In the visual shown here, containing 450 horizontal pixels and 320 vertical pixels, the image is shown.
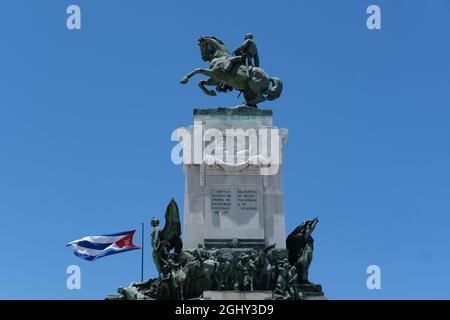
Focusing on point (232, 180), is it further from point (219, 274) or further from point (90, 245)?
point (90, 245)

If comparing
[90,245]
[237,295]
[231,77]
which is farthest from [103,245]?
[231,77]

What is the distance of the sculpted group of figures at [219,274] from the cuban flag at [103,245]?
2816 mm

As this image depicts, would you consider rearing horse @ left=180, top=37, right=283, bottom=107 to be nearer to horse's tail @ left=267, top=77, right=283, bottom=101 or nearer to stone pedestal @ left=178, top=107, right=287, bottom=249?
horse's tail @ left=267, top=77, right=283, bottom=101

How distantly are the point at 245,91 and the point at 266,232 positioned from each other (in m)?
6.63

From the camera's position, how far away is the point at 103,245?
3500cm

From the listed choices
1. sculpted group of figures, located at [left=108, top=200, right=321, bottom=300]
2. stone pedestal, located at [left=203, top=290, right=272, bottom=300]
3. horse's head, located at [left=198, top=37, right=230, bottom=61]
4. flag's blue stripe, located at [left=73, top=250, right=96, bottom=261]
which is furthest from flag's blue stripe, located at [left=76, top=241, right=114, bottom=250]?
horse's head, located at [left=198, top=37, right=230, bottom=61]

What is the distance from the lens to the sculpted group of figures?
1227 inches

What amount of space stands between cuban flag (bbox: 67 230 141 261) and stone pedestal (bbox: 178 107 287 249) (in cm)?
343

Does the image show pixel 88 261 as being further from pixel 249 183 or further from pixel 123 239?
pixel 249 183

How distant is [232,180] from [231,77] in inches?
192

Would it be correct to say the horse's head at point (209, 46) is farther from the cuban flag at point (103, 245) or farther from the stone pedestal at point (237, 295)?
the stone pedestal at point (237, 295)

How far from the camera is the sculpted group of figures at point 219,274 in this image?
31.2 metres

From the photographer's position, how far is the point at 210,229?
3266 centimetres
